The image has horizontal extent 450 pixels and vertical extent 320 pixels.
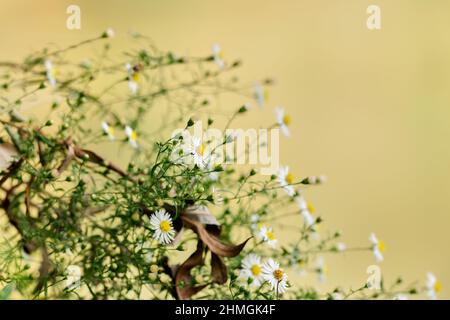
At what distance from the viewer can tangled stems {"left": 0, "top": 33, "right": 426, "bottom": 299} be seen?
610mm

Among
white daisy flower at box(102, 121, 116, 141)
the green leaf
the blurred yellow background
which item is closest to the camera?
the green leaf

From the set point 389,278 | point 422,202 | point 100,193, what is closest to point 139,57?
point 100,193

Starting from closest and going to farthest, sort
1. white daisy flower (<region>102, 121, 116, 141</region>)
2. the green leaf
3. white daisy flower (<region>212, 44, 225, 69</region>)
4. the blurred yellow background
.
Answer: the green leaf < white daisy flower (<region>102, 121, 116, 141</region>) < white daisy flower (<region>212, 44, 225, 69</region>) < the blurred yellow background

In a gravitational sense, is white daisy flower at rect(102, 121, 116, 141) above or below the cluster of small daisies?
above

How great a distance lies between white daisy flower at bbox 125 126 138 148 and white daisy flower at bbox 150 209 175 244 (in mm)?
162

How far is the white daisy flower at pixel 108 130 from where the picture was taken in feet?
2.39

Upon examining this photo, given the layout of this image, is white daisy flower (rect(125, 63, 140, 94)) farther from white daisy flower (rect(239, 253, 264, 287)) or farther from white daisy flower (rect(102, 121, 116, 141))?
white daisy flower (rect(239, 253, 264, 287))

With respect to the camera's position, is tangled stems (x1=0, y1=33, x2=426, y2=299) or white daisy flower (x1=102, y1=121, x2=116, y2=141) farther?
white daisy flower (x1=102, y1=121, x2=116, y2=141)

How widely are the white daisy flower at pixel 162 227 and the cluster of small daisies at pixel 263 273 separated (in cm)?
8

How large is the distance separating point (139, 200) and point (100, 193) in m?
0.03

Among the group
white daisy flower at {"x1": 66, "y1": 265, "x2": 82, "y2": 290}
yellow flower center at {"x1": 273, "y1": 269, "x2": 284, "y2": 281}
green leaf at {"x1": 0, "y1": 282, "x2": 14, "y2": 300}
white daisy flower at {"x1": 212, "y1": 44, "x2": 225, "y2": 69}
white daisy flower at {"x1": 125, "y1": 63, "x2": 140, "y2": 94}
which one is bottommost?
white daisy flower at {"x1": 66, "y1": 265, "x2": 82, "y2": 290}

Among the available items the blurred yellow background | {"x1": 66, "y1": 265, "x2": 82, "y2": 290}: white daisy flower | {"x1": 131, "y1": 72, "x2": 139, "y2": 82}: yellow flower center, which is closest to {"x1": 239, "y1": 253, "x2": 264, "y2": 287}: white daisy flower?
{"x1": 66, "y1": 265, "x2": 82, "y2": 290}: white daisy flower

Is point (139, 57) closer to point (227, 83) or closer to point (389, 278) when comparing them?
point (227, 83)

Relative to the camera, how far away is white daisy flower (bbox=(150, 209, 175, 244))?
577mm
